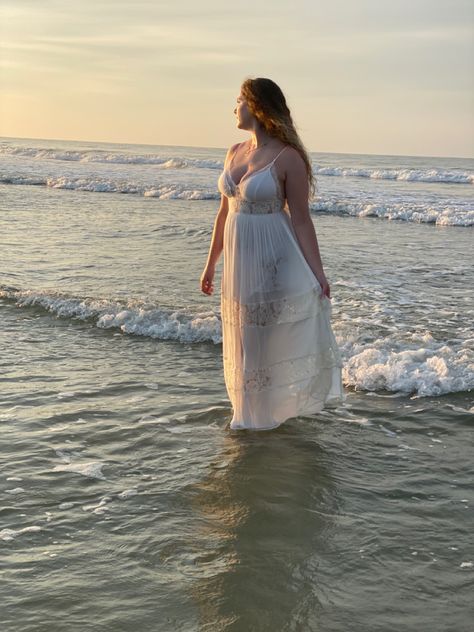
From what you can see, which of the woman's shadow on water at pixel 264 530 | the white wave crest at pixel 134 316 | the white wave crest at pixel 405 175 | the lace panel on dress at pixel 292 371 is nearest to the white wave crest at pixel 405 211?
the white wave crest at pixel 134 316

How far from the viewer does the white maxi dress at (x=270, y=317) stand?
15.0 feet

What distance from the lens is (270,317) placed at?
4668mm

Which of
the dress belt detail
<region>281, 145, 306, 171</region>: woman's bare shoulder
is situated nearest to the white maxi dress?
the dress belt detail

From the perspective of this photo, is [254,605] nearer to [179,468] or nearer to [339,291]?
[179,468]

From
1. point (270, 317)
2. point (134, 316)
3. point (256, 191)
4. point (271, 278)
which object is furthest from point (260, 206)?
point (134, 316)

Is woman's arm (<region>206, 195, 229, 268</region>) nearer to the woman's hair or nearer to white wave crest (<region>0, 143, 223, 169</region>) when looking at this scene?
the woman's hair

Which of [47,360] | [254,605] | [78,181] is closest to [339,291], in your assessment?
[47,360]

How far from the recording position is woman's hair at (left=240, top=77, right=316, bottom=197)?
172 inches

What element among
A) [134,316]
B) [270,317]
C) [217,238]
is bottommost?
[134,316]

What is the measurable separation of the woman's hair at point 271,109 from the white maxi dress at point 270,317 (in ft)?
0.73

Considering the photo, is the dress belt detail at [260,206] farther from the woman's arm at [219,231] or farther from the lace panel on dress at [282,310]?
the lace panel on dress at [282,310]

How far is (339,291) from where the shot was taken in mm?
9633

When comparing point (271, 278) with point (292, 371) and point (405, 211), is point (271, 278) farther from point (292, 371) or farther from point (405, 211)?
point (405, 211)

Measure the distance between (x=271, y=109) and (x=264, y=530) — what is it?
7.58 feet
